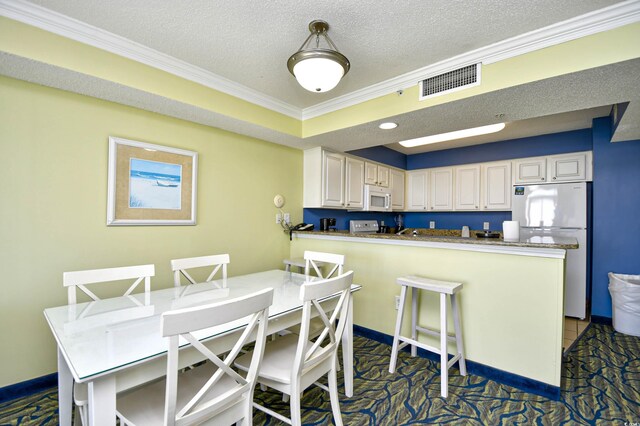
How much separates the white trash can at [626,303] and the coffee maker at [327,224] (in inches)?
134

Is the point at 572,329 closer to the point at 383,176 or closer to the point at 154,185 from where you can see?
the point at 383,176

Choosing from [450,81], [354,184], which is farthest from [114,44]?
[354,184]

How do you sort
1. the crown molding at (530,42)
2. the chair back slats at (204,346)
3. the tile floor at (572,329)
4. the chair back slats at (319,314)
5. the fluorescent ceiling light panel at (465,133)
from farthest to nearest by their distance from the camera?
1. the fluorescent ceiling light panel at (465,133)
2. the tile floor at (572,329)
3. the crown molding at (530,42)
4. the chair back slats at (319,314)
5. the chair back slats at (204,346)

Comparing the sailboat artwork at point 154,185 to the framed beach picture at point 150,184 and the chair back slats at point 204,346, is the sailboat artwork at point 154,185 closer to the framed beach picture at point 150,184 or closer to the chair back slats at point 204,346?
the framed beach picture at point 150,184

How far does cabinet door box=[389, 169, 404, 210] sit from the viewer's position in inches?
202

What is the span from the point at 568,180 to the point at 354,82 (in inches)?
136

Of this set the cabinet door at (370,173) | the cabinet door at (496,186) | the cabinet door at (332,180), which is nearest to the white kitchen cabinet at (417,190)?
the cabinet door at (496,186)

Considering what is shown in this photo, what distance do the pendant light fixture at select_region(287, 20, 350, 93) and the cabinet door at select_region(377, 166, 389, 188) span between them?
3.17m

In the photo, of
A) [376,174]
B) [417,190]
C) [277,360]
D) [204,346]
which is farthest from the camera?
[417,190]

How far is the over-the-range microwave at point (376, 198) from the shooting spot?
4.46 metres

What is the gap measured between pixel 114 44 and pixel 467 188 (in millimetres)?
4927

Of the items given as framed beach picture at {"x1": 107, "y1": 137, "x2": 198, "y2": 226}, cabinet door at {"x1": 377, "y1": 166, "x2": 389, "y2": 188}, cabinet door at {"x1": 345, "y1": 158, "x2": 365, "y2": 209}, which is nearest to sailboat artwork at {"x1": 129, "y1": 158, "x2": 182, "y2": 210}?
framed beach picture at {"x1": 107, "y1": 137, "x2": 198, "y2": 226}

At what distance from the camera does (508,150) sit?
4535 mm

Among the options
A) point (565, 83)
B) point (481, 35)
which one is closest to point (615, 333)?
point (565, 83)
